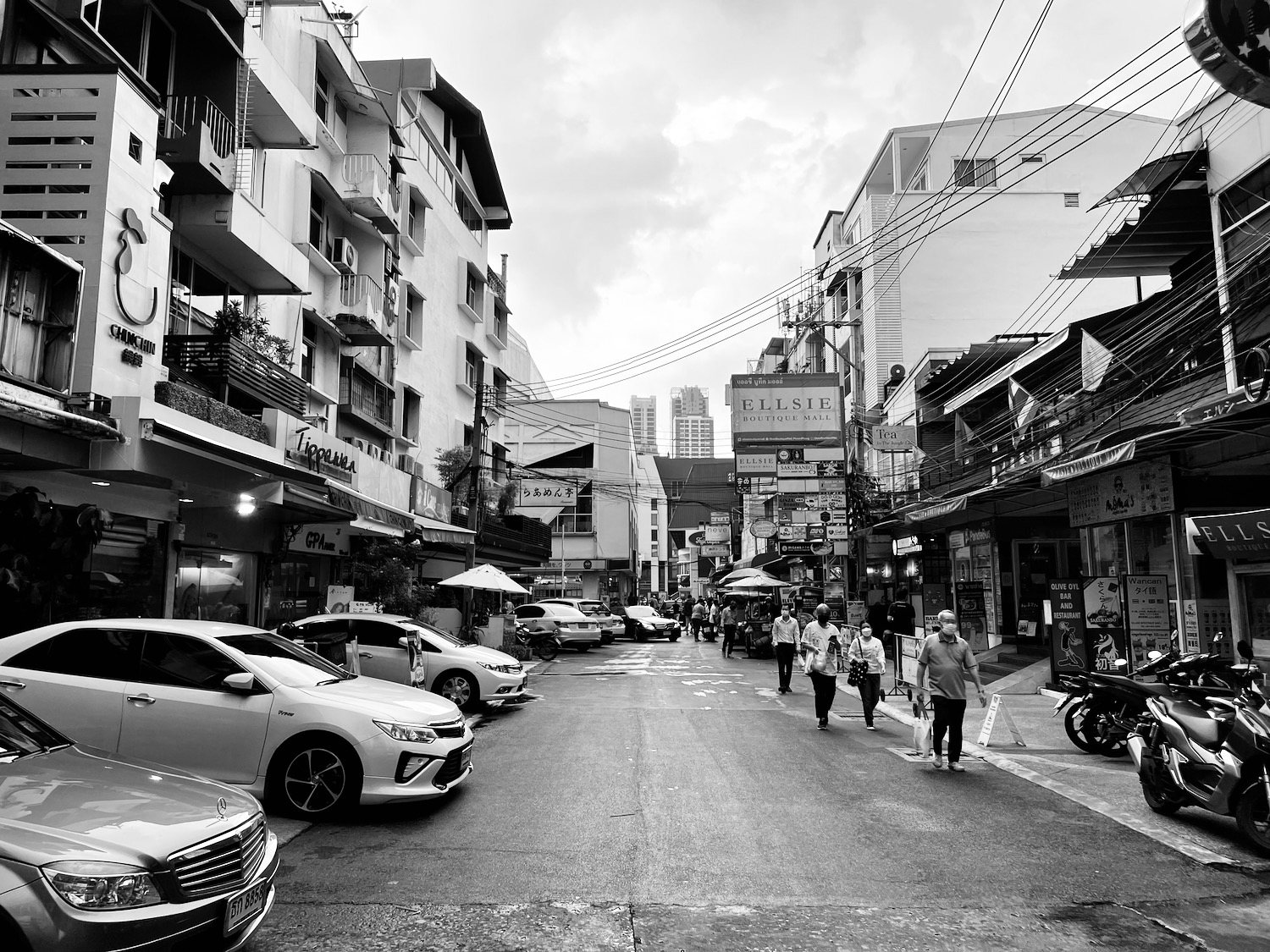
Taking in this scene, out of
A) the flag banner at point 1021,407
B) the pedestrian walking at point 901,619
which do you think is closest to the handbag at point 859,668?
the flag banner at point 1021,407

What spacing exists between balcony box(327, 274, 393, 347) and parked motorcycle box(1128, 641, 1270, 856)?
19.3 metres

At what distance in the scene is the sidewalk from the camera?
21.2ft

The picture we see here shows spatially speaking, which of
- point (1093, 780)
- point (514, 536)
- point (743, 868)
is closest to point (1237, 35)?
point (743, 868)

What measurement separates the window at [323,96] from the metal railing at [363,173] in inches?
41.5

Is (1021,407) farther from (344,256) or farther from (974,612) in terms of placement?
(344,256)

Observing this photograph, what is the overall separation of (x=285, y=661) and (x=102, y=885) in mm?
4239

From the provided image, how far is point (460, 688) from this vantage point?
1360 cm

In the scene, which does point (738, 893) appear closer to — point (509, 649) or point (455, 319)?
point (509, 649)

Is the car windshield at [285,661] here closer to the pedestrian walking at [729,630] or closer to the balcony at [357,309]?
the balcony at [357,309]

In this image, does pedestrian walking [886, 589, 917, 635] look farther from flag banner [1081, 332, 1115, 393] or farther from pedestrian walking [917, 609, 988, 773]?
pedestrian walking [917, 609, 988, 773]

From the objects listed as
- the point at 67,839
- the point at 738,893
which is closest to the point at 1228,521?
the point at 738,893

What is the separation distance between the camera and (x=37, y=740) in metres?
4.76

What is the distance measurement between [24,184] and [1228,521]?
15374mm

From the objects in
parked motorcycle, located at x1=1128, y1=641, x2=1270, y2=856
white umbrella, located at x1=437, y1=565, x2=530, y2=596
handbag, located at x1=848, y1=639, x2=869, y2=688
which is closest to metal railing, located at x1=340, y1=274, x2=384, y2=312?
white umbrella, located at x1=437, y1=565, x2=530, y2=596
